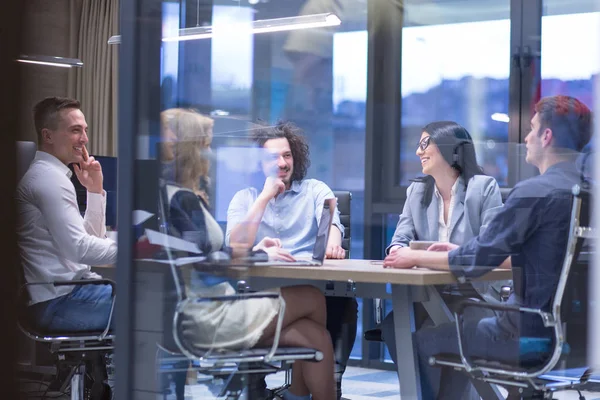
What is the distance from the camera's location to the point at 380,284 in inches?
120

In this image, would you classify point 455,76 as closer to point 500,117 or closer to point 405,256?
point 500,117

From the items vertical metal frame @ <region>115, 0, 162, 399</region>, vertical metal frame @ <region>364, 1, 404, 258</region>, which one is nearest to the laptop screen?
vertical metal frame @ <region>115, 0, 162, 399</region>

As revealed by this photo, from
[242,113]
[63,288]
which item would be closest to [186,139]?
[242,113]

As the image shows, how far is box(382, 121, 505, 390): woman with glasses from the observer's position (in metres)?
2.62

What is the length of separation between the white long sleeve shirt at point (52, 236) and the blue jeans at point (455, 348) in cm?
145

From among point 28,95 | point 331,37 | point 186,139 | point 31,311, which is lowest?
point 31,311

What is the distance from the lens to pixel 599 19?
2236mm

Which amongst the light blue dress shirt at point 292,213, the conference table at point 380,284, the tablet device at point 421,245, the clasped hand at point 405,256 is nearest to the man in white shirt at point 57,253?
the conference table at point 380,284

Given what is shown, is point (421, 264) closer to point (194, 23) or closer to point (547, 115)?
point (547, 115)

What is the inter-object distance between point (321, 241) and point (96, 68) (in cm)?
437

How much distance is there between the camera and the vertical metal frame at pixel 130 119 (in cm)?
239

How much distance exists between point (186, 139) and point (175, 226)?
0.25m

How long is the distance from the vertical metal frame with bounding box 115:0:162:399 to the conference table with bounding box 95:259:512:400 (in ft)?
0.17

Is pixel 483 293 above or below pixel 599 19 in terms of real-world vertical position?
below
